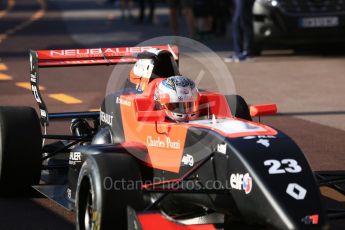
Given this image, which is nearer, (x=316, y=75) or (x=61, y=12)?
(x=316, y=75)

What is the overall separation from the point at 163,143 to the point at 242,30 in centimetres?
1232

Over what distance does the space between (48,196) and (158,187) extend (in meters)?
1.94

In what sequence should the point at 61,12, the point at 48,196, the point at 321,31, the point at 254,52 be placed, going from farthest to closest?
the point at 61,12 → the point at 254,52 → the point at 321,31 → the point at 48,196

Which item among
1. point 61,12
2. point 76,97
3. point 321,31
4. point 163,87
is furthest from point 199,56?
point 61,12

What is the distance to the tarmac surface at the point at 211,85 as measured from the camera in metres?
9.41

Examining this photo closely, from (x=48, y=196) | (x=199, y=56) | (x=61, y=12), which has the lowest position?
(x=61, y=12)

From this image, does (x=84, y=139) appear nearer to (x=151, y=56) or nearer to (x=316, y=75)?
(x=151, y=56)

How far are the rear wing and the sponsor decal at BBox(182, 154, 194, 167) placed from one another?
2.44 m

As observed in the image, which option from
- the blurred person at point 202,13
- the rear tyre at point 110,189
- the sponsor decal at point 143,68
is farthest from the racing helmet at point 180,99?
the blurred person at point 202,13

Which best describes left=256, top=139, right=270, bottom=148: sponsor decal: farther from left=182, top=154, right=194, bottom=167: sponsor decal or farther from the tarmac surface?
the tarmac surface

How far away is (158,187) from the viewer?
7359 millimetres

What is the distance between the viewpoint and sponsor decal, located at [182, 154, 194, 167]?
7672 millimetres

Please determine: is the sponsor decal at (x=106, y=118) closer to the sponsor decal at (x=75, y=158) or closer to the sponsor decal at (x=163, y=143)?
the sponsor decal at (x=75, y=158)

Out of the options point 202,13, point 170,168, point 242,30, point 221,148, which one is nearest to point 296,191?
point 221,148
